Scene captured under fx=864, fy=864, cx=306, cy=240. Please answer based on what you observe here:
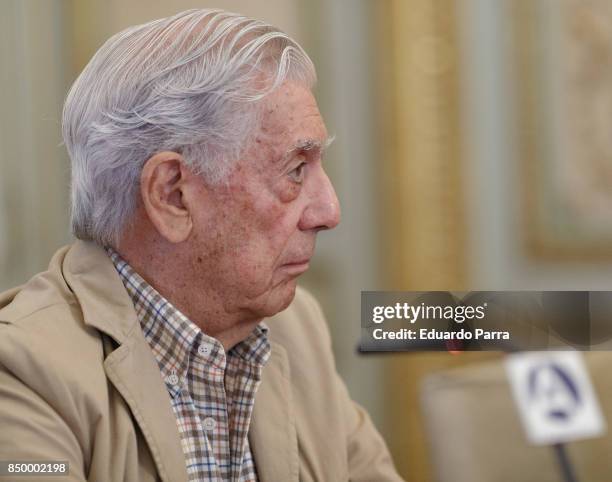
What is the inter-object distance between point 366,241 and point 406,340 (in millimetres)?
705

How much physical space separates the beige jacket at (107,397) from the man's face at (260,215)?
0.44ft

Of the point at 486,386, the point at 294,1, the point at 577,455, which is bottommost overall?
the point at 577,455

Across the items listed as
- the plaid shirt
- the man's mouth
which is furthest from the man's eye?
the plaid shirt

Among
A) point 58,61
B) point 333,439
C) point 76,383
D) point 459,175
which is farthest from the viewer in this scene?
point 459,175

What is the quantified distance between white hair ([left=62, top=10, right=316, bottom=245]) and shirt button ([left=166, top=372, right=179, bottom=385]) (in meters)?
0.22

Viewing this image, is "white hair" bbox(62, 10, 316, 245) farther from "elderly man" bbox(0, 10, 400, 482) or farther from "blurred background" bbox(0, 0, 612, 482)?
"blurred background" bbox(0, 0, 612, 482)

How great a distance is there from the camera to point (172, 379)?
1.14 metres

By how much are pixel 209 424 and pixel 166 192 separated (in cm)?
32

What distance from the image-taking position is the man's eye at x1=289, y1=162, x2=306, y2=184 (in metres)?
1.17

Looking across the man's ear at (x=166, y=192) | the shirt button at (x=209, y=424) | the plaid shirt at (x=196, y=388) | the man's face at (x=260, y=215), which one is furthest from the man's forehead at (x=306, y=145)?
the shirt button at (x=209, y=424)

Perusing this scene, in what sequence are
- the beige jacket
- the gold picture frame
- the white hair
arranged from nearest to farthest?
the beige jacket < the white hair < the gold picture frame

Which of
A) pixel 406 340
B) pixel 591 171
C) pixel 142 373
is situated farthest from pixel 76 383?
pixel 591 171

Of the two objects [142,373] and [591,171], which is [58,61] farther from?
[591,171]

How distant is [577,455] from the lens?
1.48 m
